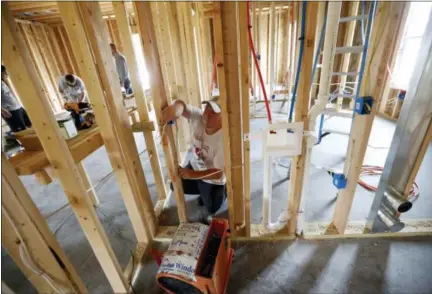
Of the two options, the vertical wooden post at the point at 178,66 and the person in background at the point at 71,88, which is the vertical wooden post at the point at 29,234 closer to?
the vertical wooden post at the point at 178,66

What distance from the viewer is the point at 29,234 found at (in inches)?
31.3

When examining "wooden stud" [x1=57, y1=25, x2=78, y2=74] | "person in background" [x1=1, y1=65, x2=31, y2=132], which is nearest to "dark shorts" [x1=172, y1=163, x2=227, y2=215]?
"person in background" [x1=1, y1=65, x2=31, y2=132]

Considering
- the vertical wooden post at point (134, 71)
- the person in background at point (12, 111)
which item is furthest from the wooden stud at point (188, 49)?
the person in background at point (12, 111)

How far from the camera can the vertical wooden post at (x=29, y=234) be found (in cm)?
72

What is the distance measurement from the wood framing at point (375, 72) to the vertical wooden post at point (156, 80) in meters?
1.18

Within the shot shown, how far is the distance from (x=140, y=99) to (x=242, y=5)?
3.53ft

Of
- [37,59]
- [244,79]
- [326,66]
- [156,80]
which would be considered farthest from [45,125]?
[37,59]

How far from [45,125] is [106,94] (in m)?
0.40

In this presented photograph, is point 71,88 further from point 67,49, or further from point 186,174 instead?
point 67,49

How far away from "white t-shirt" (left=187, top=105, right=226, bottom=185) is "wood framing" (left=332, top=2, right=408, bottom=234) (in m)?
0.88

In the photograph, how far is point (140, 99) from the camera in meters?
1.69

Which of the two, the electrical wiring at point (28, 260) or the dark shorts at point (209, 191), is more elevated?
the electrical wiring at point (28, 260)

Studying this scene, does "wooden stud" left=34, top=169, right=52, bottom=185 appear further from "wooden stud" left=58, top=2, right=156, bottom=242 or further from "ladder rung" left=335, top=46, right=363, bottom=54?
"ladder rung" left=335, top=46, right=363, bottom=54

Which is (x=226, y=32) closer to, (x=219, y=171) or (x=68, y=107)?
(x=219, y=171)
